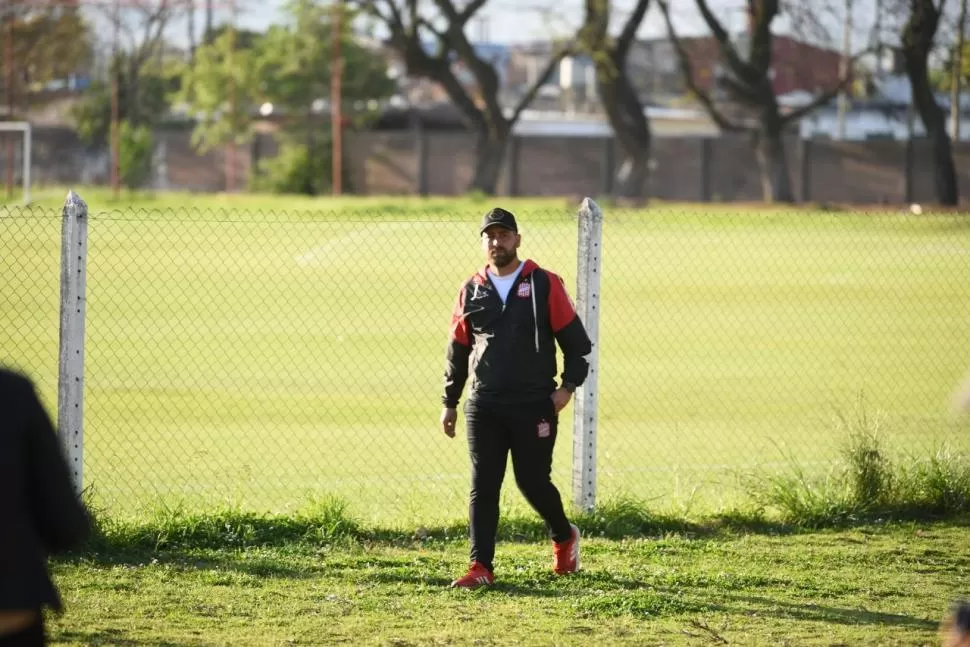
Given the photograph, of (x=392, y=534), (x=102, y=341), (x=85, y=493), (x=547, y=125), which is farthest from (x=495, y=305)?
(x=547, y=125)

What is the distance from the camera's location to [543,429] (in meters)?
6.80

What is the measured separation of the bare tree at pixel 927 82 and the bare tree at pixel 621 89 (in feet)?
26.5

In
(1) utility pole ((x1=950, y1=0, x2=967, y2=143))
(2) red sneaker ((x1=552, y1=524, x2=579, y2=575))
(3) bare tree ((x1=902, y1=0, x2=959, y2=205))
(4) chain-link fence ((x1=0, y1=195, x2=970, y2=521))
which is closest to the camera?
(2) red sneaker ((x1=552, y1=524, x2=579, y2=575))

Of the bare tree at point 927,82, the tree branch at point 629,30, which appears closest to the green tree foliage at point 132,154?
the tree branch at point 629,30

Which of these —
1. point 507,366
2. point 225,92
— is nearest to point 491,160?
point 225,92

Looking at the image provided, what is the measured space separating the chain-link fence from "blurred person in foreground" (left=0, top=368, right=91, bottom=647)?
4.27m

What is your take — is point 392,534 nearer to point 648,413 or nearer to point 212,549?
point 212,549

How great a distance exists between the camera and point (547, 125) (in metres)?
65.9

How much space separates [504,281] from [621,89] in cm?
4008

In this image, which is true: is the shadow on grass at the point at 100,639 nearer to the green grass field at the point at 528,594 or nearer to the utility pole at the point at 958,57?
the green grass field at the point at 528,594

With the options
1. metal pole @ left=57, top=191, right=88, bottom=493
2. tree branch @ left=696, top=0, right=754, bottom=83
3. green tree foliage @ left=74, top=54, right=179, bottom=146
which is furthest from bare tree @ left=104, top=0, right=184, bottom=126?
metal pole @ left=57, top=191, right=88, bottom=493

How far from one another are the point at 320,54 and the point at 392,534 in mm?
50565

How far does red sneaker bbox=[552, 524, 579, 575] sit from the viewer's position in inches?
279

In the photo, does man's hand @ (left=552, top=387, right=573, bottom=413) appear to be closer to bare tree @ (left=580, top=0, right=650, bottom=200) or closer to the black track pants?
the black track pants
